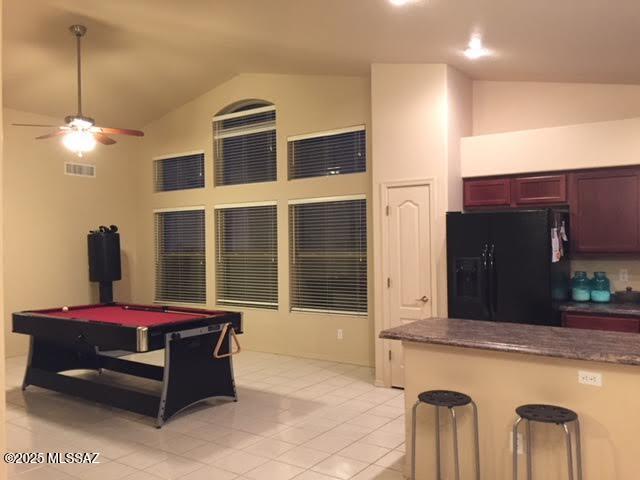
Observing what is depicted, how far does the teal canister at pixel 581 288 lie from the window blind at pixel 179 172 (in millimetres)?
5090

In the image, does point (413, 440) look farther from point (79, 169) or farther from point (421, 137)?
point (79, 169)

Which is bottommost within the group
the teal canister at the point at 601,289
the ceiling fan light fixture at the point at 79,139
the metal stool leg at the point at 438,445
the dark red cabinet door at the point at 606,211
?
the metal stool leg at the point at 438,445

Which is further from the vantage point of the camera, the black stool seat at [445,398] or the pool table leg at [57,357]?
the pool table leg at [57,357]

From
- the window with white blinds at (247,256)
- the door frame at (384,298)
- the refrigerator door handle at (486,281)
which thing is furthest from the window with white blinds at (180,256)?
the refrigerator door handle at (486,281)

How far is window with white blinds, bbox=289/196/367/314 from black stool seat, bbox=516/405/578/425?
3.58 metres

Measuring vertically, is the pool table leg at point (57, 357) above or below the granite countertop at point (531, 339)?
below

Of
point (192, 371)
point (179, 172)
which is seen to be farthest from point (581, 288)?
point (179, 172)

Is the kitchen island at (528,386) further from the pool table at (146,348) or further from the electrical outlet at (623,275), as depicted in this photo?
the electrical outlet at (623,275)

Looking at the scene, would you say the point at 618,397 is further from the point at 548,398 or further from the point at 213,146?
the point at 213,146

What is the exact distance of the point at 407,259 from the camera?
519 cm

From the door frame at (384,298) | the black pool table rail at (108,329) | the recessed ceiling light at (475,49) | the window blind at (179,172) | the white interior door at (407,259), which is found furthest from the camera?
the window blind at (179,172)

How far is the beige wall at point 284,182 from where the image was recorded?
6172 millimetres

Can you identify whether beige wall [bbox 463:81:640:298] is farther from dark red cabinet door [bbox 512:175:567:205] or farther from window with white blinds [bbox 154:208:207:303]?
window with white blinds [bbox 154:208:207:303]

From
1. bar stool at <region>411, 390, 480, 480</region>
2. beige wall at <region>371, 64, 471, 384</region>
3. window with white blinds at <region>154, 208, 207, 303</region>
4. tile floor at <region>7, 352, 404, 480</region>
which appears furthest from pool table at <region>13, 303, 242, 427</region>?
window with white blinds at <region>154, 208, 207, 303</region>
